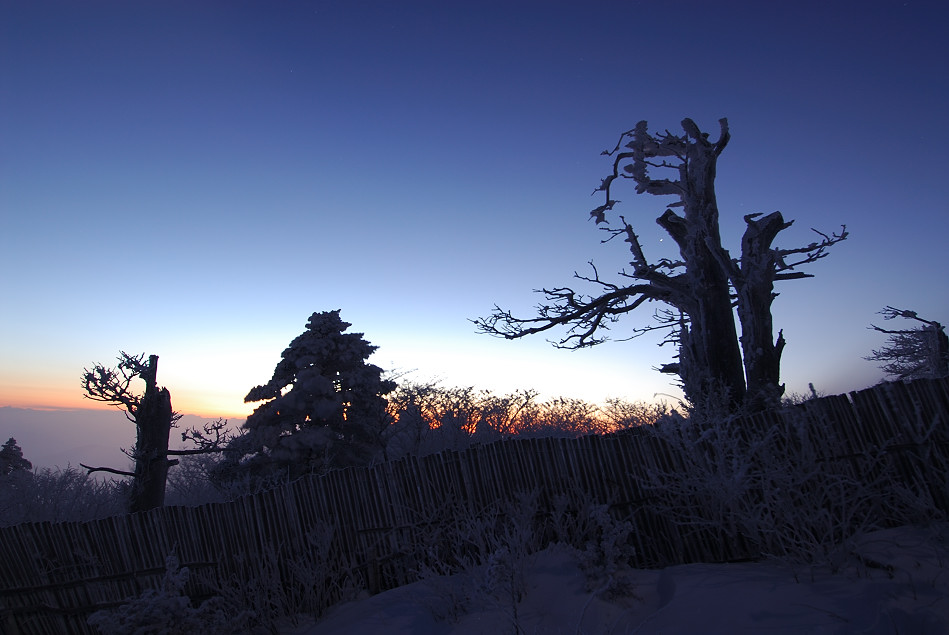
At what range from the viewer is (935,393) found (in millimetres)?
5453

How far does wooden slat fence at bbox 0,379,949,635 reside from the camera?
20.1ft

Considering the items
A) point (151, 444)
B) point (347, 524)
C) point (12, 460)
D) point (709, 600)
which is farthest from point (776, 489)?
point (12, 460)

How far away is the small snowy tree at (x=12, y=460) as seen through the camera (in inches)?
1240

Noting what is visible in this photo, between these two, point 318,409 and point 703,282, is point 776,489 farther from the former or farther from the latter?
point 318,409

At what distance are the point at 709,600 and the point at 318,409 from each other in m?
15.2

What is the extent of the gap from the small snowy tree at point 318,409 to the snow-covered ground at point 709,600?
12.1 metres

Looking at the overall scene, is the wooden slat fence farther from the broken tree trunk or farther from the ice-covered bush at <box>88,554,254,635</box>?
the broken tree trunk

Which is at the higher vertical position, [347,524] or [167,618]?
[347,524]

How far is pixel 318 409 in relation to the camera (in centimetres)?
1747

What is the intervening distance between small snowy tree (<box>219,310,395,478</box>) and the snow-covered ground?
12.1 meters

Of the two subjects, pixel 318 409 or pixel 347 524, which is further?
pixel 318 409

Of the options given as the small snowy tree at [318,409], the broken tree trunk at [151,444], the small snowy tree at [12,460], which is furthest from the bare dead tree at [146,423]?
the small snowy tree at [12,460]

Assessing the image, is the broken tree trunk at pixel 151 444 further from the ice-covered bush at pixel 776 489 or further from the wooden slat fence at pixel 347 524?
the ice-covered bush at pixel 776 489

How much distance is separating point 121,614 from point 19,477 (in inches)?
1373
